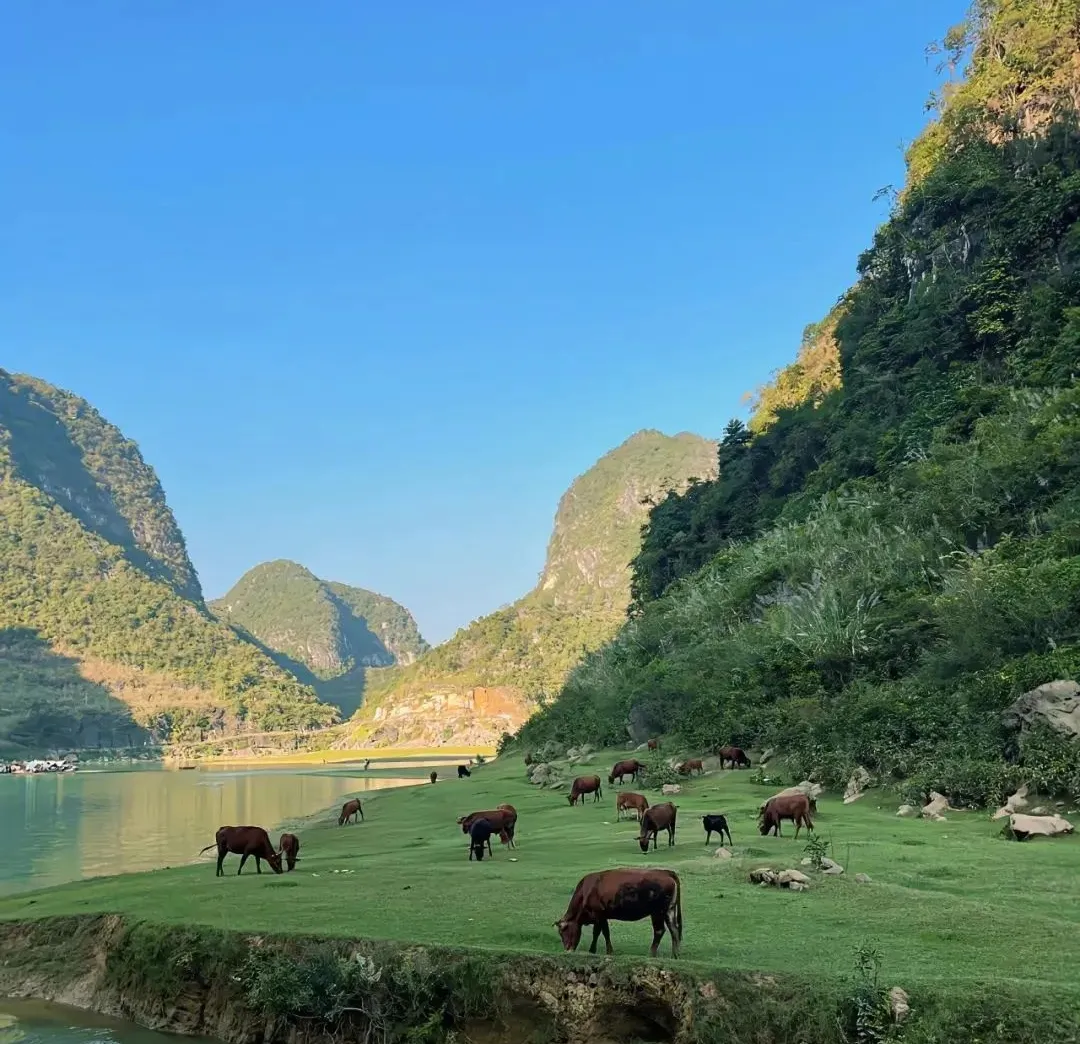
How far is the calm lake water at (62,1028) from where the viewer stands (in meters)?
10.9

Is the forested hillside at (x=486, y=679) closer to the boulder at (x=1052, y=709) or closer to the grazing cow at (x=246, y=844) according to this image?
the boulder at (x=1052, y=709)

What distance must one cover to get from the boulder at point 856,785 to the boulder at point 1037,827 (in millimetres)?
6328

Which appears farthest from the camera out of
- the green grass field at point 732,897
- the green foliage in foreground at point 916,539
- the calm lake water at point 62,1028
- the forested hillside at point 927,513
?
the forested hillside at point 927,513

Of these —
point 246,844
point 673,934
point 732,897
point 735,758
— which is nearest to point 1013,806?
point 732,897

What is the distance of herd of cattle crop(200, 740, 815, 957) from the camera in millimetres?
9094

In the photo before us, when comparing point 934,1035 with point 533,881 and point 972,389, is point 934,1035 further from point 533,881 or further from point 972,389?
point 972,389

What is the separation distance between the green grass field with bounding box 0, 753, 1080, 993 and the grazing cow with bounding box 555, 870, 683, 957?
330mm

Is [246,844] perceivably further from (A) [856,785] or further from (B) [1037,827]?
(A) [856,785]

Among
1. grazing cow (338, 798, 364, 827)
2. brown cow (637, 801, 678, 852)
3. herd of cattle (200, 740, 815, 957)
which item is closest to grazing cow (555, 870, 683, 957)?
herd of cattle (200, 740, 815, 957)

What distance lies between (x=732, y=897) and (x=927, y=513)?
27.5 meters

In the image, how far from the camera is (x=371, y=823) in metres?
28.7

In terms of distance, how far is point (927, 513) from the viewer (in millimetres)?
35156

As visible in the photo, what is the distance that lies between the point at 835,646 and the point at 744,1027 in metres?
25.0

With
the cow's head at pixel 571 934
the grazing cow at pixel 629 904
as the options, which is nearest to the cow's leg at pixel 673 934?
the grazing cow at pixel 629 904
